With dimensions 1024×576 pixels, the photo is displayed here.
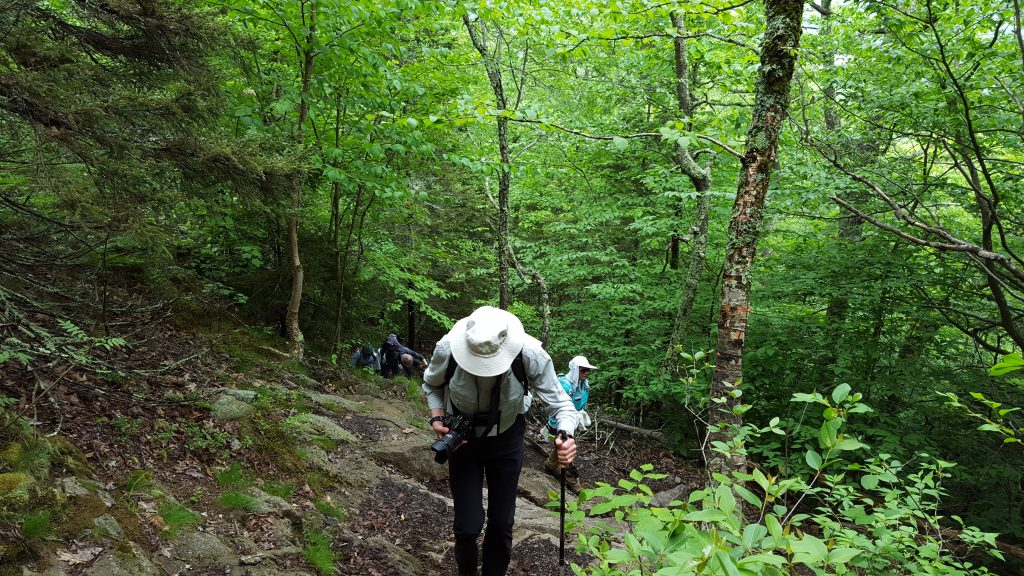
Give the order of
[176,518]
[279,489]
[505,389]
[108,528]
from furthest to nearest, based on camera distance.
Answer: [279,489]
[176,518]
[505,389]
[108,528]

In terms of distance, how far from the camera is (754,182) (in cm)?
396

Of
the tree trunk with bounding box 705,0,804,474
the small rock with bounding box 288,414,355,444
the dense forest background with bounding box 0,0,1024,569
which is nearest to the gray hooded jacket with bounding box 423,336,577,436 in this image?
the dense forest background with bounding box 0,0,1024,569

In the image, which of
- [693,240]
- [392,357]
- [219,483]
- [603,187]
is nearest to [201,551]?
[219,483]

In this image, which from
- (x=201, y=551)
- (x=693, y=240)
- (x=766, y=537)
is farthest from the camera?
(x=693, y=240)

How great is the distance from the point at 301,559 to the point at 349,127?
7.06 metres

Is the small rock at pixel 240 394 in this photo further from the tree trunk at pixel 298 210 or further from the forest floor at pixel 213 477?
the tree trunk at pixel 298 210

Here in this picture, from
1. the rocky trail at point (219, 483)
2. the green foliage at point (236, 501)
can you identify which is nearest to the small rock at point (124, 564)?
the rocky trail at point (219, 483)

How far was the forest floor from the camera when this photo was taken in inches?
Answer: 120

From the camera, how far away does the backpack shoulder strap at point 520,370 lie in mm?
3208

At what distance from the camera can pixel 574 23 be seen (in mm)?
7801

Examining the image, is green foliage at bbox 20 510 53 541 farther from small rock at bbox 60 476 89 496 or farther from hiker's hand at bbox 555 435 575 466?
hiker's hand at bbox 555 435 575 466

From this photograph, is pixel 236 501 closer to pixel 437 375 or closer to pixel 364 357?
pixel 437 375

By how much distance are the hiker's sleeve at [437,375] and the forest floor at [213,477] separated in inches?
58.0

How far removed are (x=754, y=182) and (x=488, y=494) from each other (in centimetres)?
A: 300
